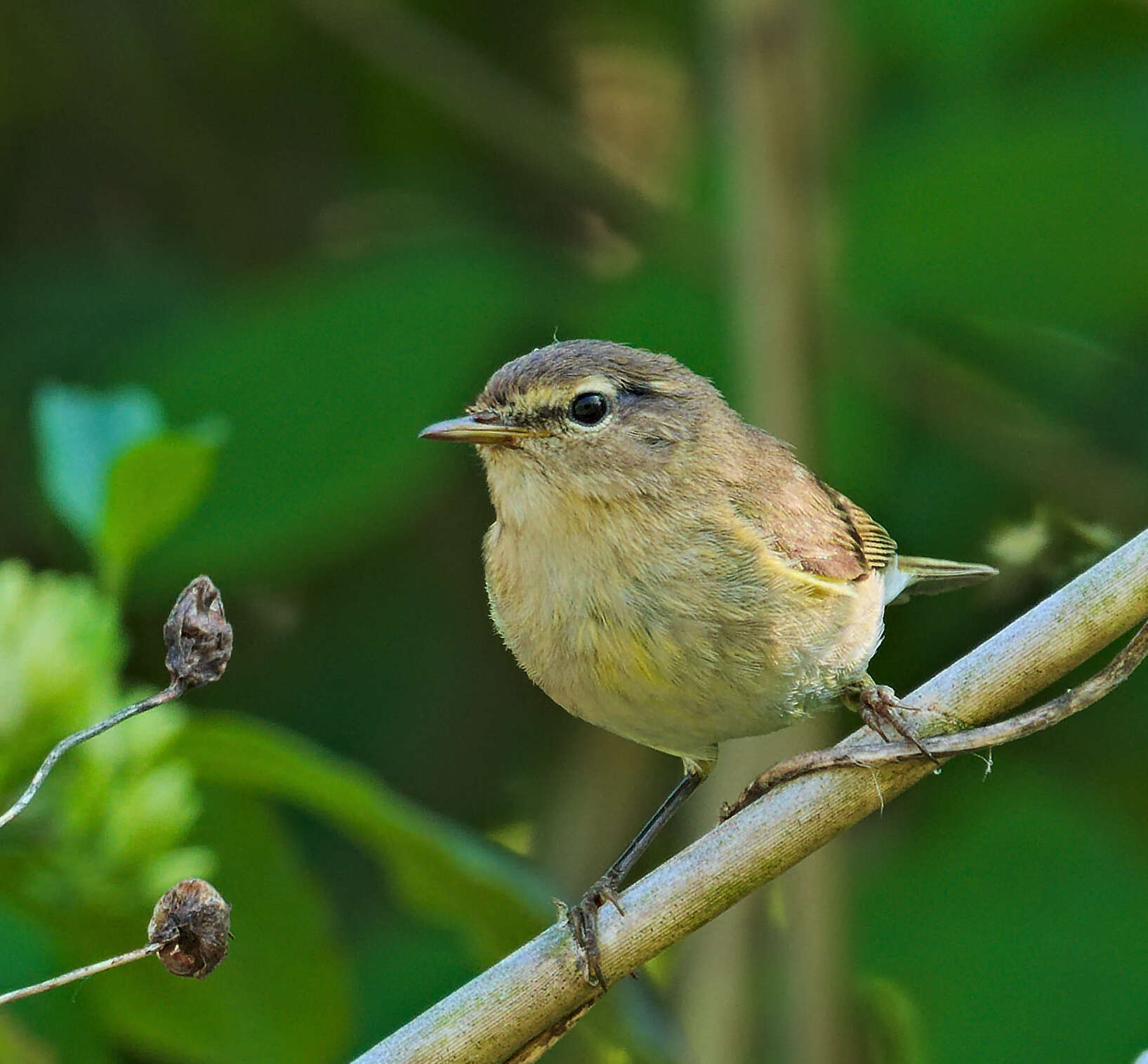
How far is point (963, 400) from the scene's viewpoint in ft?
14.3

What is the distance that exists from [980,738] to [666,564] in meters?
0.79

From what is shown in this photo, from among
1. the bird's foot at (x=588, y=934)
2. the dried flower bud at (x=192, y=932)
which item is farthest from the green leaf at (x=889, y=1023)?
the dried flower bud at (x=192, y=932)

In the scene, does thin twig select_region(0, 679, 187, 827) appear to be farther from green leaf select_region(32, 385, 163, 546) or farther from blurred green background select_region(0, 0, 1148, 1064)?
green leaf select_region(32, 385, 163, 546)

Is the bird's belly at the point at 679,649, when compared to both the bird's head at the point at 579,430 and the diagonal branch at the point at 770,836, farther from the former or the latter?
the diagonal branch at the point at 770,836

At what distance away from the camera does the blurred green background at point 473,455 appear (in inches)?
114

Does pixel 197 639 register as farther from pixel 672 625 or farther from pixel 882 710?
pixel 882 710

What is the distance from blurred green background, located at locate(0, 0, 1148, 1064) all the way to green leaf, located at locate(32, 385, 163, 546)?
0.01 meters

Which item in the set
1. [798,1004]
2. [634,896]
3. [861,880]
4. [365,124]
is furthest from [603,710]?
[365,124]

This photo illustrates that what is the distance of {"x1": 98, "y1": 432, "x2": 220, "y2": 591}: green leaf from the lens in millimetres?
2402

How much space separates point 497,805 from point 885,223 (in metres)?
1.93

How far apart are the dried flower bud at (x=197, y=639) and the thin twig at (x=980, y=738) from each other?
714 millimetres

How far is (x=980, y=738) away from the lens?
202 cm

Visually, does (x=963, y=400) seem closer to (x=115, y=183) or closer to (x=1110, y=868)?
(x=1110, y=868)

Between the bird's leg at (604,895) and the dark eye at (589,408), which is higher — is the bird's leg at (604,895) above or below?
below
